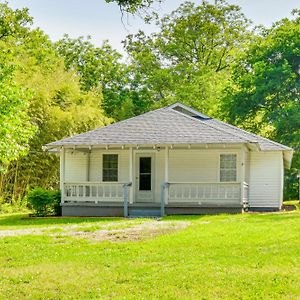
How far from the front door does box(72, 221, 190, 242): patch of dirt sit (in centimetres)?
619

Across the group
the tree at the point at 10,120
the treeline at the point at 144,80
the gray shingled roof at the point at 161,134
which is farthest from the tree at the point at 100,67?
the tree at the point at 10,120

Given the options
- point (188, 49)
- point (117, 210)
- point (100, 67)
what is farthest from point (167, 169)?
point (100, 67)

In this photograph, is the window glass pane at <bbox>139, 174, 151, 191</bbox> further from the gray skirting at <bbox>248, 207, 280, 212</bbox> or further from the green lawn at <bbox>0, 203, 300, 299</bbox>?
the green lawn at <bbox>0, 203, 300, 299</bbox>

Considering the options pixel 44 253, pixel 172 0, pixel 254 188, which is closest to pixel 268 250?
pixel 44 253

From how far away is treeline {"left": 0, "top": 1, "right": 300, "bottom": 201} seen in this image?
2486 centimetres

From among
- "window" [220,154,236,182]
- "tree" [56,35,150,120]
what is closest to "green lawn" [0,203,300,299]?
"window" [220,154,236,182]

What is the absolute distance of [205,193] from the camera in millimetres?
20125

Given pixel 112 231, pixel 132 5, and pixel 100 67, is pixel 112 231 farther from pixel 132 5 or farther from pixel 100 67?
pixel 100 67

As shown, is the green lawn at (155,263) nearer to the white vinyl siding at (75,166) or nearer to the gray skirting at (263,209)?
the gray skirting at (263,209)

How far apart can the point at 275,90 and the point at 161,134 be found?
1243cm

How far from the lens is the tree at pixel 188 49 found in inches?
1592

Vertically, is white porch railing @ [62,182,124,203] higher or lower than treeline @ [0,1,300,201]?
lower

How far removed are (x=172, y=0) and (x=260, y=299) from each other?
4.03 m

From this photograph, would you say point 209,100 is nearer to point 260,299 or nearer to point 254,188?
point 254,188
